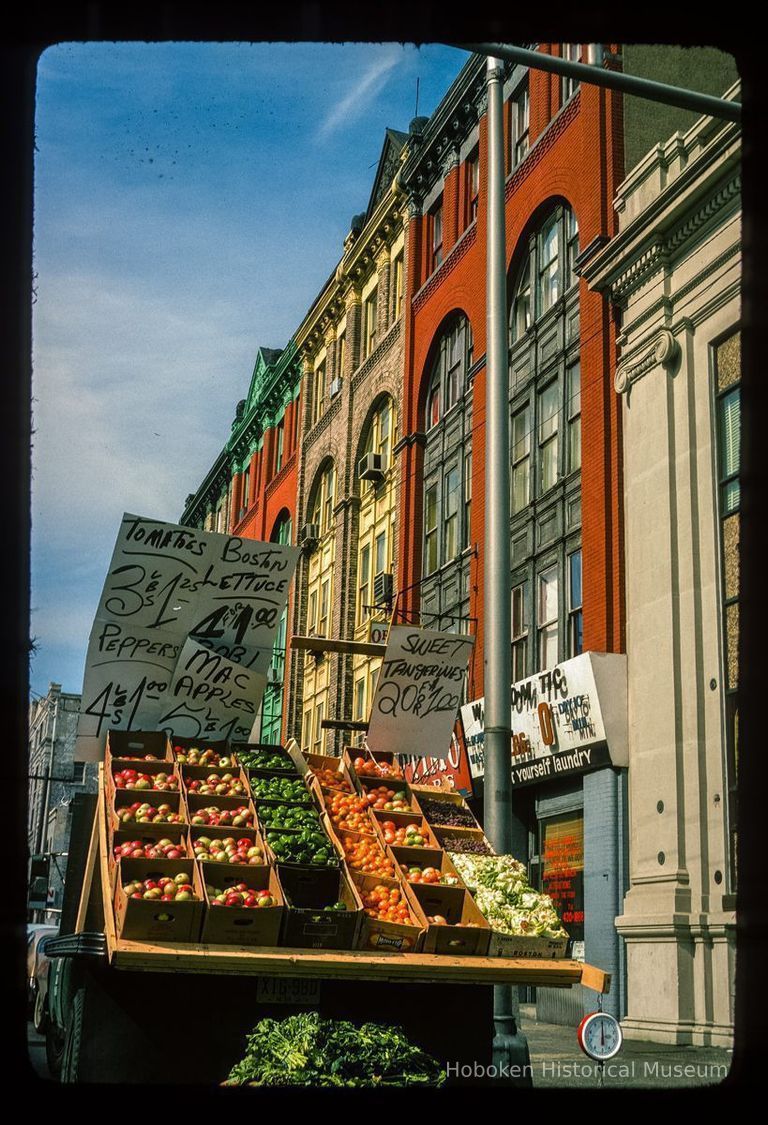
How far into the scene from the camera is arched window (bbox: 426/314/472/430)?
3022cm

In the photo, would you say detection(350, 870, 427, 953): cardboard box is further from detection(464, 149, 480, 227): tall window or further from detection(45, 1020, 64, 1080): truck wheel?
detection(464, 149, 480, 227): tall window

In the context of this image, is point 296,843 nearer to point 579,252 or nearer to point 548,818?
point 548,818

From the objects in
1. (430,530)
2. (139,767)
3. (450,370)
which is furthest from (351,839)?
(450,370)

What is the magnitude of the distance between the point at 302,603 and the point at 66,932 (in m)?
34.4

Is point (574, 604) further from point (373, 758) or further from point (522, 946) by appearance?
point (522, 946)

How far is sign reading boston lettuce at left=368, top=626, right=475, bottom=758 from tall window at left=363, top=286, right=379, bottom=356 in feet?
95.5

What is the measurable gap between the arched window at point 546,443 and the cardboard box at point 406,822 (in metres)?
13.7

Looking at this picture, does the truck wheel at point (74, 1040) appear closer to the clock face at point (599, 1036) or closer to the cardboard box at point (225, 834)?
the cardboard box at point (225, 834)

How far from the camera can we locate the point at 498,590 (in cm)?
1326

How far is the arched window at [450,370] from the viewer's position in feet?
99.2

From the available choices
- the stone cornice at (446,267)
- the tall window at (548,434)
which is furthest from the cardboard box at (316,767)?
the stone cornice at (446,267)

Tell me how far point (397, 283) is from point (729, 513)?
65.2 ft

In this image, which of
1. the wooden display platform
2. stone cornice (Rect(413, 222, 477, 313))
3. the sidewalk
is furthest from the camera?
stone cornice (Rect(413, 222, 477, 313))

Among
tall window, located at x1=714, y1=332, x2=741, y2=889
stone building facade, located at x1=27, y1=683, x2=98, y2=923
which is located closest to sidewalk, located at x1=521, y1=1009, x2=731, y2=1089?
tall window, located at x1=714, y1=332, x2=741, y2=889
